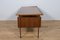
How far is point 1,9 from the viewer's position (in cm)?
421

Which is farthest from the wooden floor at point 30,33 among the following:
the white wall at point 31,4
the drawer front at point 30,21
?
the white wall at point 31,4

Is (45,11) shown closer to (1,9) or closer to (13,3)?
(13,3)

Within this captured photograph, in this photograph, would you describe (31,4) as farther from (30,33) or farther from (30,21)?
(30,21)

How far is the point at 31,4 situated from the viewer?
13.7 ft

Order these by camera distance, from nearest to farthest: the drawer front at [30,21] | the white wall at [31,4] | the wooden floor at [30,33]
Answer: the drawer front at [30,21]
the wooden floor at [30,33]
the white wall at [31,4]

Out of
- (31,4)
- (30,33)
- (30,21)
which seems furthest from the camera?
(31,4)

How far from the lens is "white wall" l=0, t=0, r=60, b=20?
4.15 m

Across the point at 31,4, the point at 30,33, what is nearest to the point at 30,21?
the point at 30,33

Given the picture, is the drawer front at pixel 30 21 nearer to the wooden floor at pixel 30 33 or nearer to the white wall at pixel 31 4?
the wooden floor at pixel 30 33

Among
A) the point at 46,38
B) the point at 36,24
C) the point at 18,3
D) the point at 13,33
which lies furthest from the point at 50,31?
the point at 18,3

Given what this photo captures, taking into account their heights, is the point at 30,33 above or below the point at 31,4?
below

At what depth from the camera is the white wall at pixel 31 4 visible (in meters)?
4.15

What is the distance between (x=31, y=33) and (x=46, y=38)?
0.46 meters

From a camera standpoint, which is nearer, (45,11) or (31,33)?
(31,33)
